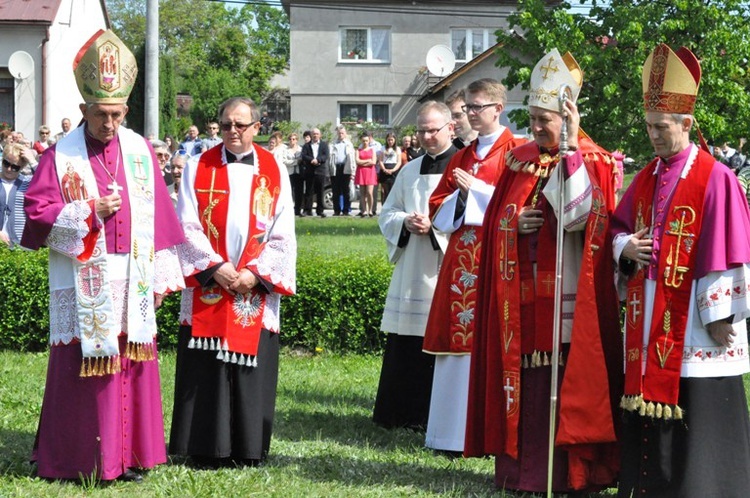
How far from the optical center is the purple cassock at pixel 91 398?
641cm

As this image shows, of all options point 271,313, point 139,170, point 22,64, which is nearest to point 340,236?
point 271,313

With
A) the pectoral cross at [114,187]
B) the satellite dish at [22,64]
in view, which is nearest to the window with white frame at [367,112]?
the satellite dish at [22,64]

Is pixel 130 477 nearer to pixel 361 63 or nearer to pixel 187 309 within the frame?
pixel 187 309

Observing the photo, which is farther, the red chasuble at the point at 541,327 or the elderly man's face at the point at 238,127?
the elderly man's face at the point at 238,127

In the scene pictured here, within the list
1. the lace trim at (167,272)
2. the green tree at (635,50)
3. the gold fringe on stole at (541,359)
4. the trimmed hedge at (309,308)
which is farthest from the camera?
the green tree at (635,50)

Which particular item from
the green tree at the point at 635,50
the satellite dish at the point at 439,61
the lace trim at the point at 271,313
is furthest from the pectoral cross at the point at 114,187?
the satellite dish at the point at 439,61

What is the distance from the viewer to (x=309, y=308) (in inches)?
432

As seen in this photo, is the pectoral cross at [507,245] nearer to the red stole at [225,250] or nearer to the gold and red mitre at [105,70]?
the red stole at [225,250]

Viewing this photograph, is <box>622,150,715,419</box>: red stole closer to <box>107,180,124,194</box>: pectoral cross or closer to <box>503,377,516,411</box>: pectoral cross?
<box>503,377,516,411</box>: pectoral cross

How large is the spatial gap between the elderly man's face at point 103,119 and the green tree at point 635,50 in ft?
40.6

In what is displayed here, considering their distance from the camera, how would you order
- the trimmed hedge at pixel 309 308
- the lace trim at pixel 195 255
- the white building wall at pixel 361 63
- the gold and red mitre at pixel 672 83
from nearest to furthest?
the gold and red mitre at pixel 672 83, the lace trim at pixel 195 255, the trimmed hedge at pixel 309 308, the white building wall at pixel 361 63

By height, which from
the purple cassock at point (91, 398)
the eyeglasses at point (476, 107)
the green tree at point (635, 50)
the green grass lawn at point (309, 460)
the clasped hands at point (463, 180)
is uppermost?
the green tree at point (635, 50)

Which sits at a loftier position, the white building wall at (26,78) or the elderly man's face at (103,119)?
the white building wall at (26,78)

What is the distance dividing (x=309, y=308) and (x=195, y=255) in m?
4.08
